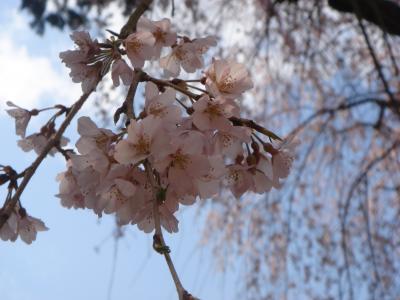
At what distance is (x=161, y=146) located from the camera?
797 millimetres

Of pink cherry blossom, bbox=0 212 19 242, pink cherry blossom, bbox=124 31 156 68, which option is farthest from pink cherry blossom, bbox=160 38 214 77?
pink cherry blossom, bbox=0 212 19 242

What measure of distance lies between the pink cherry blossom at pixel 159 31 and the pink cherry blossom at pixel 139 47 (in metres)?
0.03

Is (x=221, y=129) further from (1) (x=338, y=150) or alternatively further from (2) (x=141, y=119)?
(1) (x=338, y=150)

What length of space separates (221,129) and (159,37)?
0.31 m

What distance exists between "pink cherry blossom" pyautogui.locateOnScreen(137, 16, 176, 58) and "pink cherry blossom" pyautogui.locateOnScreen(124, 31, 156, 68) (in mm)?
33

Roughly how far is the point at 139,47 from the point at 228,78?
188 millimetres

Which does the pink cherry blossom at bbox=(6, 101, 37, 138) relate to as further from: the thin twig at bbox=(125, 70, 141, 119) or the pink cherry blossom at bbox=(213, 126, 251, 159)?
the pink cherry blossom at bbox=(213, 126, 251, 159)

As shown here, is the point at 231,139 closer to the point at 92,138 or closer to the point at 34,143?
the point at 92,138

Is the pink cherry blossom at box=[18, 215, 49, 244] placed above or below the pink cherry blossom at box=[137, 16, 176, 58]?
below

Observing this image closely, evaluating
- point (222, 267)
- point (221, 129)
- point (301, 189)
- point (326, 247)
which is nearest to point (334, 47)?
point (301, 189)

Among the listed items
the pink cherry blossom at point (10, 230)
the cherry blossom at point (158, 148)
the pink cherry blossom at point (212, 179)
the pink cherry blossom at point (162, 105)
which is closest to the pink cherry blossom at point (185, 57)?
the cherry blossom at point (158, 148)

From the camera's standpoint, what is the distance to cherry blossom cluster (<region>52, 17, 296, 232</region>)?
0.82 m

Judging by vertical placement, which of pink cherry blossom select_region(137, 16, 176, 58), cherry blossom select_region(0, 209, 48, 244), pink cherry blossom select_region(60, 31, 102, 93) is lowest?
cherry blossom select_region(0, 209, 48, 244)

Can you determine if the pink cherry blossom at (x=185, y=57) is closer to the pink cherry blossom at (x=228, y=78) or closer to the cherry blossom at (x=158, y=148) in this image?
the cherry blossom at (x=158, y=148)
